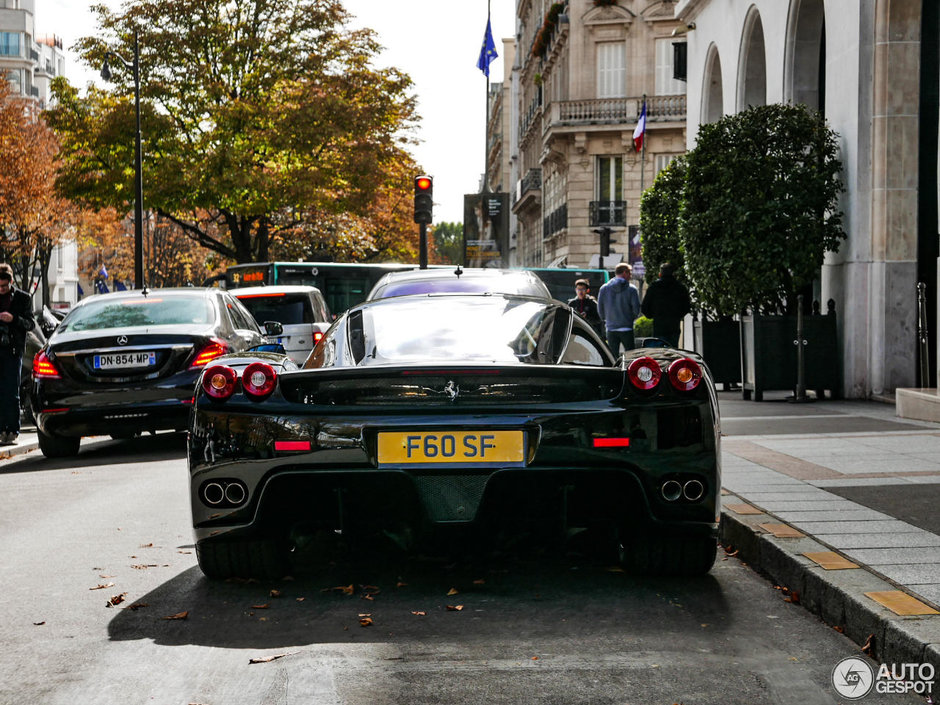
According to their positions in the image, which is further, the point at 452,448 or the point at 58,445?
the point at 58,445

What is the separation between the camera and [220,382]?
5.15m

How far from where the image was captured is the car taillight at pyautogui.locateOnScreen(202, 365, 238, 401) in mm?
5113

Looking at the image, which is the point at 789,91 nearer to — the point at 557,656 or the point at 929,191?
the point at 929,191

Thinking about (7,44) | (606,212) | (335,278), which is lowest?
(335,278)

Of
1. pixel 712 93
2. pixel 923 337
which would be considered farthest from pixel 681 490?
pixel 712 93

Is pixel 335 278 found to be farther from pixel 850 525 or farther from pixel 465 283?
pixel 850 525

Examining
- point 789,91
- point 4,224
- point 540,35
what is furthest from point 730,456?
point 540,35

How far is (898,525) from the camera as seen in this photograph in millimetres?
5930

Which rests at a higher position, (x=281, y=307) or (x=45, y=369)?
(x=281, y=307)

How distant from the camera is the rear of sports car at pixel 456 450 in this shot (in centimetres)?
483

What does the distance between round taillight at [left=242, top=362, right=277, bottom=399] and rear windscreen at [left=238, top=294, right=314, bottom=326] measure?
1308 centimetres

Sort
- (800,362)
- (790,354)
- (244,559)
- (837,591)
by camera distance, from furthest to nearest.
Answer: (790,354), (800,362), (244,559), (837,591)

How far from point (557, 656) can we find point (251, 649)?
1.04 metres

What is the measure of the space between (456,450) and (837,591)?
1476 mm
